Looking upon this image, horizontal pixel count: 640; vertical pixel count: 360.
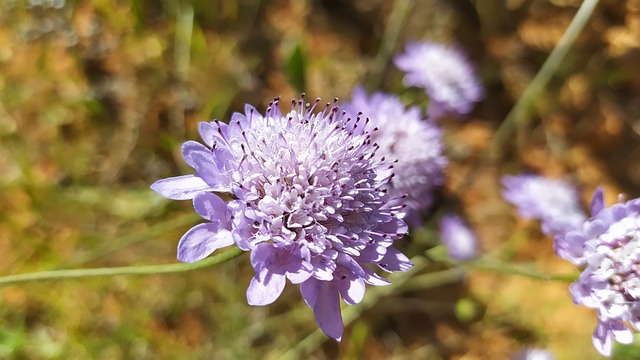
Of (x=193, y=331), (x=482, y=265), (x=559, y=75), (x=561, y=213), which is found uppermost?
(x=559, y=75)

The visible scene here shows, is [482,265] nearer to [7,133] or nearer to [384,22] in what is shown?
[384,22]

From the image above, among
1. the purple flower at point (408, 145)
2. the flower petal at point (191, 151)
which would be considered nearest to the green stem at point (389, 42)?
the purple flower at point (408, 145)

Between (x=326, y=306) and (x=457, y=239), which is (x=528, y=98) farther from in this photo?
(x=326, y=306)

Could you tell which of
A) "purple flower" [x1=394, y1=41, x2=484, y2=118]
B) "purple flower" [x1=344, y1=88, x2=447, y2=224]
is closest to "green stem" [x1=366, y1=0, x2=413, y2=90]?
"purple flower" [x1=394, y1=41, x2=484, y2=118]

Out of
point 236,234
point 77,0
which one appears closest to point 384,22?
point 77,0

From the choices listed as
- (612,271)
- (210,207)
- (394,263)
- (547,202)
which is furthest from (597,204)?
(547,202)

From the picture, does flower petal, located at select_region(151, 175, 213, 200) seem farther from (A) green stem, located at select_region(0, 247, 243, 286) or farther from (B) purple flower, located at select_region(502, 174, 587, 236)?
(B) purple flower, located at select_region(502, 174, 587, 236)
